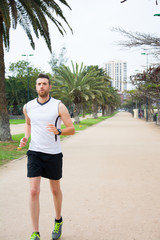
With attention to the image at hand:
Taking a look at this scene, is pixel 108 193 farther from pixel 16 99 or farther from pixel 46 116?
pixel 16 99

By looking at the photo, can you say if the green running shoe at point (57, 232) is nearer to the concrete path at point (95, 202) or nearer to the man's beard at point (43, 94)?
the concrete path at point (95, 202)

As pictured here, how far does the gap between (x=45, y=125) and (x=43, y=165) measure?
45cm

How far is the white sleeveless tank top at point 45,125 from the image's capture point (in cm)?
325

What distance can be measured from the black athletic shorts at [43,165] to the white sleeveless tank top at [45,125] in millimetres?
56

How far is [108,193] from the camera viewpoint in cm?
540

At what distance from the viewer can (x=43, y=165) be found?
332 centimetres

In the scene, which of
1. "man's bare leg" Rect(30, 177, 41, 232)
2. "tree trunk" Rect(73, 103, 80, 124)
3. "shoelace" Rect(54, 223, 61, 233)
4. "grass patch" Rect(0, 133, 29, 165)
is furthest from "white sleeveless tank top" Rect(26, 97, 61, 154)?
"tree trunk" Rect(73, 103, 80, 124)

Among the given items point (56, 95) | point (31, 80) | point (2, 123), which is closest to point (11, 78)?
point (31, 80)

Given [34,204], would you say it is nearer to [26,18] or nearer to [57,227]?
[57,227]

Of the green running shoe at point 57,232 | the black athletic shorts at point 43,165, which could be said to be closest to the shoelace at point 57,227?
the green running shoe at point 57,232

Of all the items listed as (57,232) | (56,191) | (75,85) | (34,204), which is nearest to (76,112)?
(75,85)

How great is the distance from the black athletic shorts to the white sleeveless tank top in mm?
56

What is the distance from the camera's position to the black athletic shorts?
3281mm

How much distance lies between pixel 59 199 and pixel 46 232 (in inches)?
17.7
